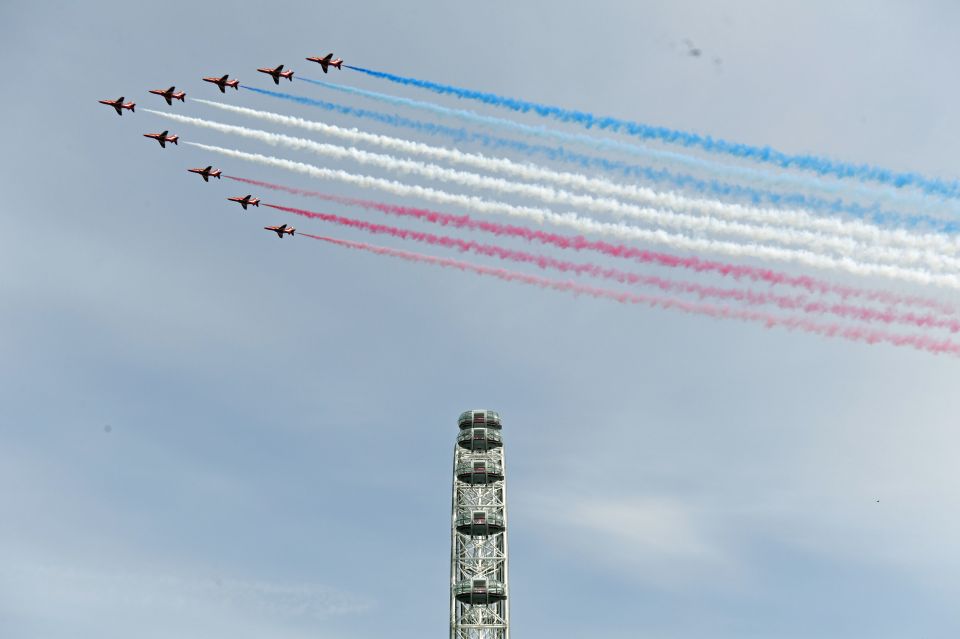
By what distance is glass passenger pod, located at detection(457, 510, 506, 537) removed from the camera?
443ft

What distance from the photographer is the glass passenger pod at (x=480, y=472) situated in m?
139

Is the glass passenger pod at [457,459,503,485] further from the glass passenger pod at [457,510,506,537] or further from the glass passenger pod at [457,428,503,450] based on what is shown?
the glass passenger pod at [457,510,506,537]

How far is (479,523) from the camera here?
135 metres

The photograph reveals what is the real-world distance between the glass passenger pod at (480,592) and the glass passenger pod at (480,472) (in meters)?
13.9

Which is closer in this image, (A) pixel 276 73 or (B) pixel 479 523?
(A) pixel 276 73

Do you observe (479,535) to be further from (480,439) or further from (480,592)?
(480,439)

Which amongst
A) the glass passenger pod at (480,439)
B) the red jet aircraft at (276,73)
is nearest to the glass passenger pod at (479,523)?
the glass passenger pod at (480,439)

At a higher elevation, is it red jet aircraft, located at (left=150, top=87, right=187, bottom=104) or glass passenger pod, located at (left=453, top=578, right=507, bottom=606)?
red jet aircraft, located at (left=150, top=87, right=187, bottom=104)

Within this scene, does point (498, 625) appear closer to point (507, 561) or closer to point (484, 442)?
point (507, 561)

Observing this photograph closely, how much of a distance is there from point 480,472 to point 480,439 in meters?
5.55

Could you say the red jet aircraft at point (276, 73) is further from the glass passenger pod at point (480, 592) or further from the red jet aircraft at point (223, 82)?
the glass passenger pod at point (480, 592)

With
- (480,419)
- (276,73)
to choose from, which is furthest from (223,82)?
(480,419)

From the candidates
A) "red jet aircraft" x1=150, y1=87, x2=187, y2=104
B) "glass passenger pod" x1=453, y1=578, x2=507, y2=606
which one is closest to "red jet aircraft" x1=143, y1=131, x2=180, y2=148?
"red jet aircraft" x1=150, y1=87, x2=187, y2=104

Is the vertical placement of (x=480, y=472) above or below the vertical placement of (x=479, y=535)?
above
